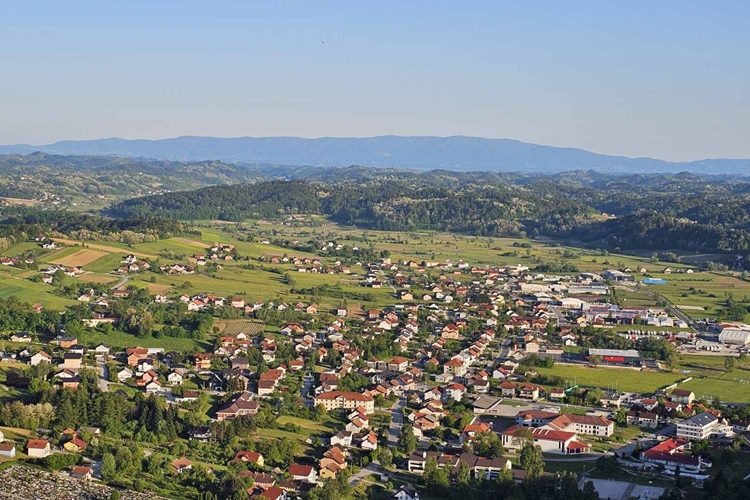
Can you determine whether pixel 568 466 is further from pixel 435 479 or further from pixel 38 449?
pixel 38 449

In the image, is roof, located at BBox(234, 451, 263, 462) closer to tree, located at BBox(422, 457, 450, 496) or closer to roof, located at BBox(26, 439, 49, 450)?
tree, located at BBox(422, 457, 450, 496)

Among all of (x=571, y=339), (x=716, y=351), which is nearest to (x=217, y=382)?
(x=571, y=339)

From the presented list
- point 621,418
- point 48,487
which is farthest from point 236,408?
point 621,418

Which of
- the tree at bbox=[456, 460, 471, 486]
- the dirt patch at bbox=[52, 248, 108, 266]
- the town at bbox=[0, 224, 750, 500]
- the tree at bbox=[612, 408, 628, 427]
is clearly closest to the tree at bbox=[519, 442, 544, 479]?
the town at bbox=[0, 224, 750, 500]

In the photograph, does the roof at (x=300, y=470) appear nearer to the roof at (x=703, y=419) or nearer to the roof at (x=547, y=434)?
the roof at (x=547, y=434)

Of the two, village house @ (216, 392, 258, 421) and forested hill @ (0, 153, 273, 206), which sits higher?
forested hill @ (0, 153, 273, 206)

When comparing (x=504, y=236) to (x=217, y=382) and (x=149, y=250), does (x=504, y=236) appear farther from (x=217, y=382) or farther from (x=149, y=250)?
(x=217, y=382)

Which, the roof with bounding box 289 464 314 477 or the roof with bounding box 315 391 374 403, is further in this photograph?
the roof with bounding box 315 391 374 403

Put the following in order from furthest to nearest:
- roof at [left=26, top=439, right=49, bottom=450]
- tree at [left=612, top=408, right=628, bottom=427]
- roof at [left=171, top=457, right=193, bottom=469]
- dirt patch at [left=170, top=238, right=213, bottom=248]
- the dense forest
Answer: dirt patch at [left=170, top=238, right=213, bottom=248]
the dense forest
tree at [left=612, top=408, right=628, bottom=427]
roof at [left=26, top=439, right=49, bottom=450]
roof at [left=171, top=457, right=193, bottom=469]
